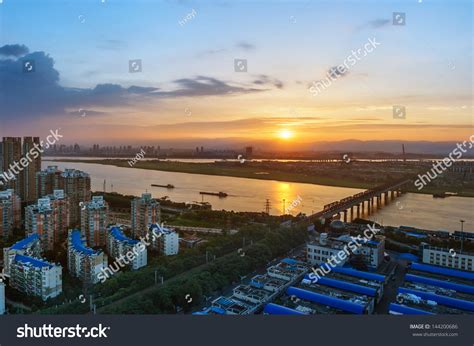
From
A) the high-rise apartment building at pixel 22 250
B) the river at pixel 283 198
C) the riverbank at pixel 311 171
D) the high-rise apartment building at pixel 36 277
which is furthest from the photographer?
the riverbank at pixel 311 171

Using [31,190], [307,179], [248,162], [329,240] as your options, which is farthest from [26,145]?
[248,162]

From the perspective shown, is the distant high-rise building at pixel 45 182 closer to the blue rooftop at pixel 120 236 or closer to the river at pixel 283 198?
the river at pixel 283 198

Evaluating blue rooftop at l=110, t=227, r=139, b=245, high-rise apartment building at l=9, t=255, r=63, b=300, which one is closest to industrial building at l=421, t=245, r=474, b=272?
blue rooftop at l=110, t=227, r=139, b=245

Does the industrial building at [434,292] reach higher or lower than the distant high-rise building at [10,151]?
lower

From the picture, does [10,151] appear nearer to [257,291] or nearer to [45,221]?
[45,221]

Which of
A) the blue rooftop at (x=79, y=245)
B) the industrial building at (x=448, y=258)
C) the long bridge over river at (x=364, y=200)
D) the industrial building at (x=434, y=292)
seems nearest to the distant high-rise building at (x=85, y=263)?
the blue rooftop at (x=79, y=245)

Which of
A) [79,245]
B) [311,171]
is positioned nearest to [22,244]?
[79,245]

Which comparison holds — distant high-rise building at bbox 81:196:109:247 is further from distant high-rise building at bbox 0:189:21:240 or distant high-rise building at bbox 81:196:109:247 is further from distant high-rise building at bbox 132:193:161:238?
distant high-rise building at bbox 0:189:21:240
